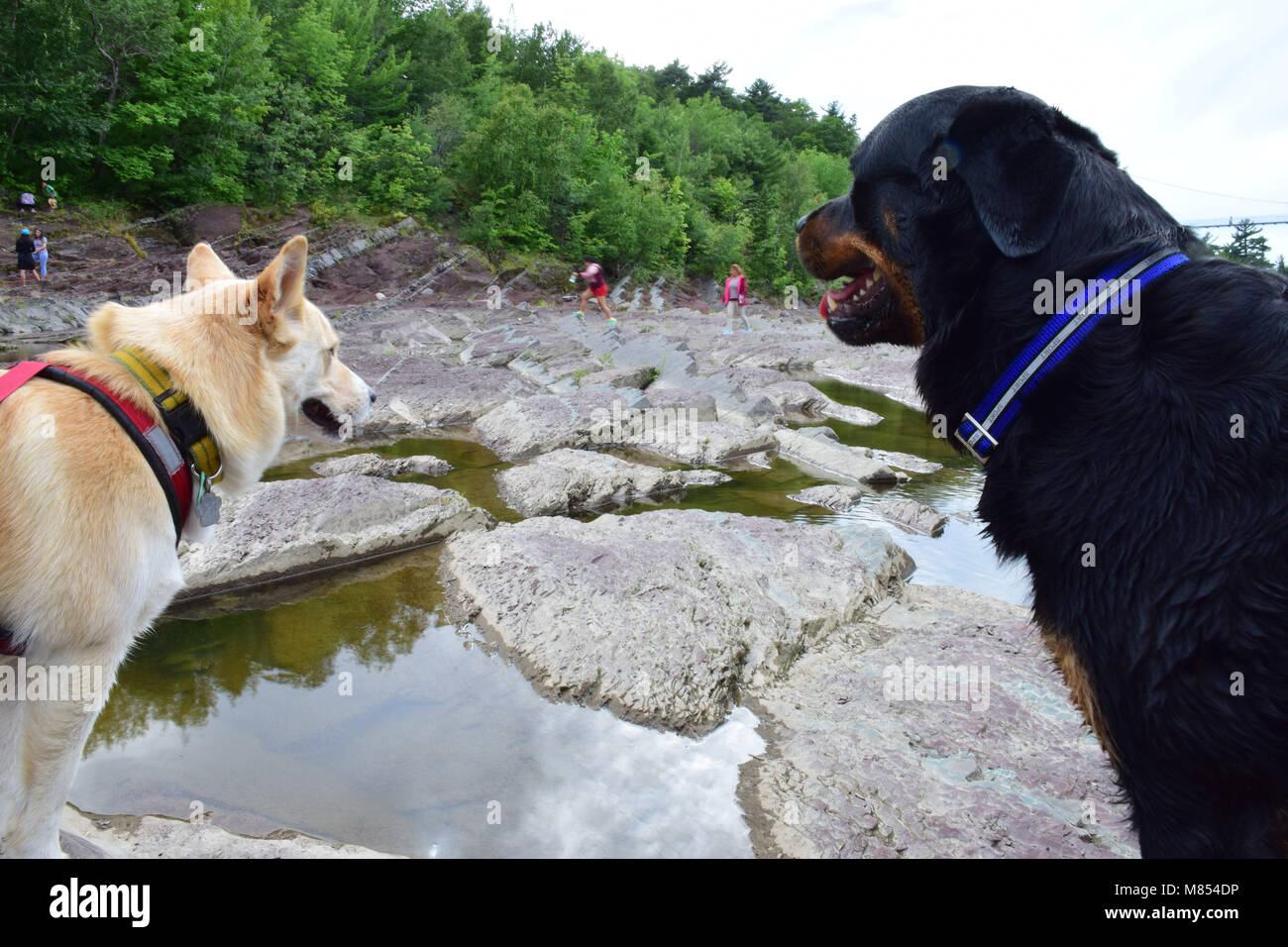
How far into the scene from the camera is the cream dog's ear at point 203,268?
3596 mm

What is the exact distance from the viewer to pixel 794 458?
1080 centimetres

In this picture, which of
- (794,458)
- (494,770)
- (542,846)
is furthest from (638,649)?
(794,458)

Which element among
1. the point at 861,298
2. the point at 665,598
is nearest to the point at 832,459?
the point at 665,598

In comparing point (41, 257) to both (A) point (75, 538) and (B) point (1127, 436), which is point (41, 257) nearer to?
(A) point (75, 538)

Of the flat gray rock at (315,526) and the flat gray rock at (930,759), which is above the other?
the flat gray rock at (930,759)

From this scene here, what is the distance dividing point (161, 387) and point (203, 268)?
1078mm

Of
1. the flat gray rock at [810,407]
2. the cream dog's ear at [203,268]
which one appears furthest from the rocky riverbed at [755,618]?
the flat gray rock at [810,407]

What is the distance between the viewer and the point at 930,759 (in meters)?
3.56

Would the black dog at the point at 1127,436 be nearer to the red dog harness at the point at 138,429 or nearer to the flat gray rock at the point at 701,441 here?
the red dog harness at the point at 138,429

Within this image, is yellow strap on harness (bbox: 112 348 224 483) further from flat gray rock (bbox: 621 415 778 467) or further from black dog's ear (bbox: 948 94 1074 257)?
flat gray rock (bbox: 621 415 778 467)

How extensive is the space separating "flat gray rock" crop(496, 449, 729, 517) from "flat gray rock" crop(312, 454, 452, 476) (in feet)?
2.94

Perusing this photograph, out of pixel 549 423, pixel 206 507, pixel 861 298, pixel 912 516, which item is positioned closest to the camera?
pixel 861 298

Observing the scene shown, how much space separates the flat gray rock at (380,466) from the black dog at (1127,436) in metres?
7.36

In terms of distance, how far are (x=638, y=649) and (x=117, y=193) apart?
3177cm
